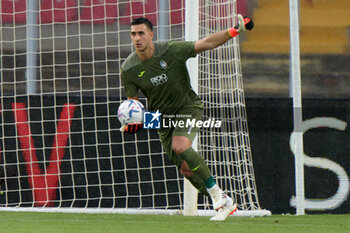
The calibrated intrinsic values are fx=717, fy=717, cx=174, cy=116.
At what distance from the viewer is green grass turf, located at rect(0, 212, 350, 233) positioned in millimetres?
5328

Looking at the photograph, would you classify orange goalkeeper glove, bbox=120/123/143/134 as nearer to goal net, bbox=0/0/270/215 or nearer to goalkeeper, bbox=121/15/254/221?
goalkeeper, bbox=121/15/254/221

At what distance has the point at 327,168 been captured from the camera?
800 centimetres

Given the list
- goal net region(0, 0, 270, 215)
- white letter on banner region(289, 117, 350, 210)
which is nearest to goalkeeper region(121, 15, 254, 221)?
goal net region(0, 0, 270, 215)

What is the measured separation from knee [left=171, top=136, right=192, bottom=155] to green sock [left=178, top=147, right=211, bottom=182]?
0.03 m

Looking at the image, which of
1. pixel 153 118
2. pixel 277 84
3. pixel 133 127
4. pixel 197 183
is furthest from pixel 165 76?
pixel 277 84

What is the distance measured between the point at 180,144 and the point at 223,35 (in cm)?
101

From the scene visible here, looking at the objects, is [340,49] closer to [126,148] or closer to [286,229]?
[126,148]

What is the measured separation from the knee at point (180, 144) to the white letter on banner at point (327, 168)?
2.22 meters

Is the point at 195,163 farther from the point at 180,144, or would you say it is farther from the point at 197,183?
the point at 197,183

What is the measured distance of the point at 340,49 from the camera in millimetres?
9227

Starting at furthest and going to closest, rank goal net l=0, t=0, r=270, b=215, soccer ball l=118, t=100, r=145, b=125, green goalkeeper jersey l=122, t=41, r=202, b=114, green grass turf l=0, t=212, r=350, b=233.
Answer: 1. goal net l=0, t=0, r=270, b=215
2. green goalkeeper jersey l=122, t=41, r=202, b=114
3. soccer ball l=118, t=100, r=145, b=125
4. green grass turf l=0, t=212, r=350, b=233

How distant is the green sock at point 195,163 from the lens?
601 cm

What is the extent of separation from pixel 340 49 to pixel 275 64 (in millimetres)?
928

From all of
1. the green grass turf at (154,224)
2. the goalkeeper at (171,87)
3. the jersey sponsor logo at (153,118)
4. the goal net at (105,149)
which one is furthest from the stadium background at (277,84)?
the goalkeeper at (171,87)
